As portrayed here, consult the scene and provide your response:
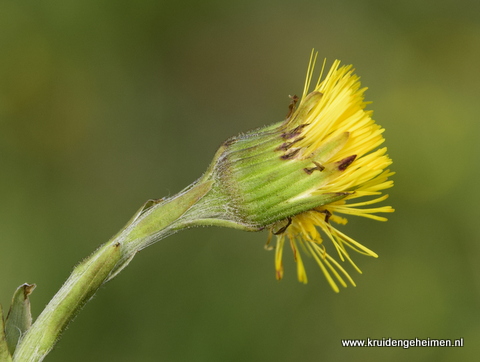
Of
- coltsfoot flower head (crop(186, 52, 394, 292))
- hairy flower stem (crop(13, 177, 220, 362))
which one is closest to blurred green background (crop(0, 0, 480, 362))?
hairy flower stem (crop(13, 177, 220, 362))

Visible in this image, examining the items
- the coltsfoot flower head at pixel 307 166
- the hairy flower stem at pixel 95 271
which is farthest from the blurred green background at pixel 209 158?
the coltsfoot flower head at pixel 307 166

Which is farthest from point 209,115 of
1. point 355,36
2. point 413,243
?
point 413,243

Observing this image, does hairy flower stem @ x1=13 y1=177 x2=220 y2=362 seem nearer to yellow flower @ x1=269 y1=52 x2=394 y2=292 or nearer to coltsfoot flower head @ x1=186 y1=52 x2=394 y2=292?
coltsfoot flower head @ x1=186 y1=52 x2=394 y2=292

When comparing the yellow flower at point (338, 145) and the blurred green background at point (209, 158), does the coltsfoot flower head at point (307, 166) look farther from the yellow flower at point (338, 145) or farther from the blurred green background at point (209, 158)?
the blurred green background at point (209, 158)

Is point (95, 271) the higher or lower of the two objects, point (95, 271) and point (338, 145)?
the higher

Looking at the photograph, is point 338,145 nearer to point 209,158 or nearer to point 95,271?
point 95,271

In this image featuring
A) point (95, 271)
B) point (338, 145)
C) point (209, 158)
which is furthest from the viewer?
point (209, 158)

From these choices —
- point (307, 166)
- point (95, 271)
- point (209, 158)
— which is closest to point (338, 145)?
point (307, 166)

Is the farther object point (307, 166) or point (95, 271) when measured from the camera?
point (307, 166)
